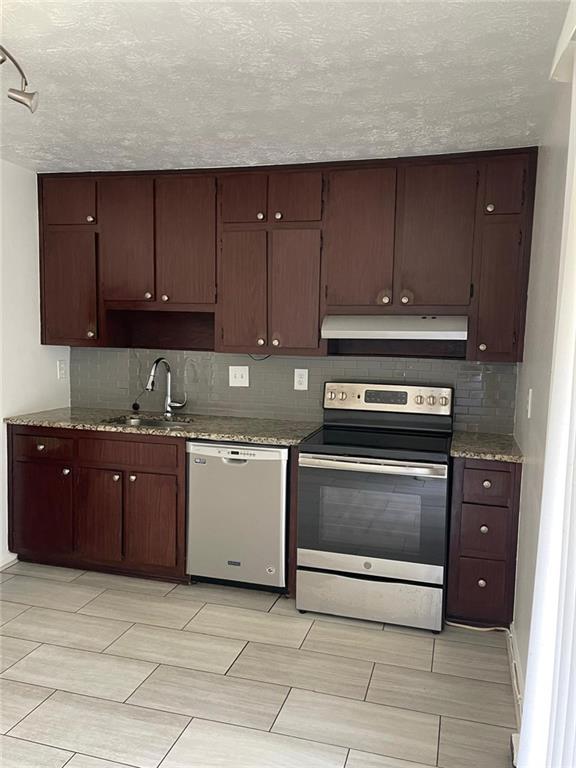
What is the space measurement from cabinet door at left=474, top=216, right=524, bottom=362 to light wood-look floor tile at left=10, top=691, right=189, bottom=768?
2.23m

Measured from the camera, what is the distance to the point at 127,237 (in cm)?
362

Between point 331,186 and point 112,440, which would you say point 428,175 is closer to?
point 331,186

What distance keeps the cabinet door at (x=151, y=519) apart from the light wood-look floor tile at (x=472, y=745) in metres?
1.73

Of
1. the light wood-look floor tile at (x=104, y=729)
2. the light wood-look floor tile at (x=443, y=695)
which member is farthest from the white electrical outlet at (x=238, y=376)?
the light wood-look floor tile at (x=104, y=729)

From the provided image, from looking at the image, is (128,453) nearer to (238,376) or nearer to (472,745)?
(238,376)

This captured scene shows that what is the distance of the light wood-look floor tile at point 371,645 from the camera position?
2684mm

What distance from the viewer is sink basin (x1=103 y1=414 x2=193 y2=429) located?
3.66m

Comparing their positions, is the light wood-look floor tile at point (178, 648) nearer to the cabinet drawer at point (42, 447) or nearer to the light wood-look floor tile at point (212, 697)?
the light wood-look floor tile at point (212, 697)

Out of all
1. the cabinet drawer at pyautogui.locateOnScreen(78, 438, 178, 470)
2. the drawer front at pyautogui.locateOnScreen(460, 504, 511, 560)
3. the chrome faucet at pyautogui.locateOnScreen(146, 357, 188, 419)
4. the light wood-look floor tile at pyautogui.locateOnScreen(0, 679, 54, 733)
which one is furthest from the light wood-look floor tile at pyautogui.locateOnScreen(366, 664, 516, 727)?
the chrome faucet at pyautogui.locateOnScreen(146, 357, 188, 419)

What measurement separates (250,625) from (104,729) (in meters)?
0.92

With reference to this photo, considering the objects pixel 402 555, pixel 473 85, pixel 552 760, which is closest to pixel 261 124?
pixel 473 85

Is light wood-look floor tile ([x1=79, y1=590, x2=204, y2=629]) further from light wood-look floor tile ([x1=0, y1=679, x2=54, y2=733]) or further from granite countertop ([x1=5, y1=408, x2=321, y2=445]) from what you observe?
A: granite countertop ([x1=5, y1=408, x2=321, y2=445])

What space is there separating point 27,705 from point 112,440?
56.8 inches

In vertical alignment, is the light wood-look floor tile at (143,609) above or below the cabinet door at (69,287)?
below
